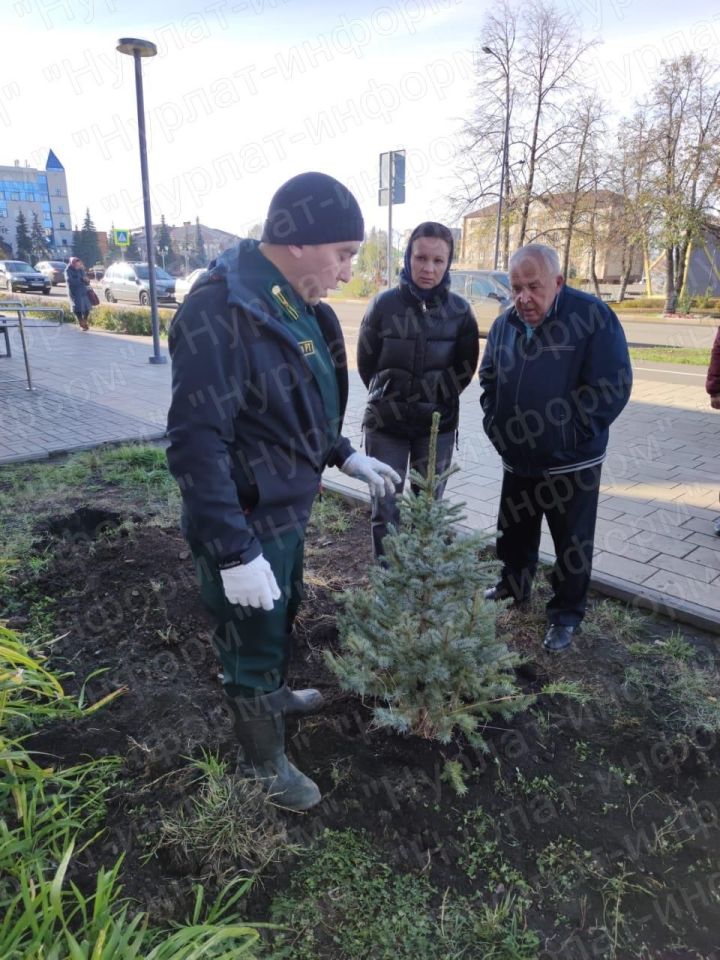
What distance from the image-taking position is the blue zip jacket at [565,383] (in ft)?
9.04

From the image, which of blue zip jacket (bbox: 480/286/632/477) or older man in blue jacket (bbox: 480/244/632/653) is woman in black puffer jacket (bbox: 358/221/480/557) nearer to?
older man in blue jacket (bbox: 480/244/632/653)

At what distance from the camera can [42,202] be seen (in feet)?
236

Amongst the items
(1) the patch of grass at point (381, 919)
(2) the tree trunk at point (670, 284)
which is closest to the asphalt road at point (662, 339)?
(2) the tree trunk at point (670, 284)

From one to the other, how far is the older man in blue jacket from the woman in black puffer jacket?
0.25m

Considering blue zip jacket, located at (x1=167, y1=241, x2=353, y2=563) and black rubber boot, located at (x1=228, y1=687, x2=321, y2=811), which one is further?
black rubber boot, located at (x1=228, y1=687, x2=321, y2=811)

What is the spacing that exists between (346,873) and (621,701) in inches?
54.1

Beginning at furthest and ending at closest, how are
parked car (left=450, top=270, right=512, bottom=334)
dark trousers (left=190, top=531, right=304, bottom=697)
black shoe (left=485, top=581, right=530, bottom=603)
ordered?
parked car (left=450, top=270, right=512, bottom=334)
black shoe (left=485, top=581, right=530, bottom=603)
dark trousers (left=190, top=531, right=304, bottom=697)

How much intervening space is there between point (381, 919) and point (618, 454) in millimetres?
5224

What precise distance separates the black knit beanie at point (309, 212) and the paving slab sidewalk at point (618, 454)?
8.53ft

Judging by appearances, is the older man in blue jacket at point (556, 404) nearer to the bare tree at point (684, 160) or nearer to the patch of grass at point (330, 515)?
the patch of grass at point (330, 515)

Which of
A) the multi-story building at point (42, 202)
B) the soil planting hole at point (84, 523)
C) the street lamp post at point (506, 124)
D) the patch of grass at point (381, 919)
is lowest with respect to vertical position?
the patch of grass at point (381, 919)

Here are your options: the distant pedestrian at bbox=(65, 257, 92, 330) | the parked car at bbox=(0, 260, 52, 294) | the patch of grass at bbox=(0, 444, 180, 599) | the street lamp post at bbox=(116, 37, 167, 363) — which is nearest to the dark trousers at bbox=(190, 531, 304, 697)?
the patch of grass at bbox=(0, 444, 180, 599)

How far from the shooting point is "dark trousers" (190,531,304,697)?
196cm

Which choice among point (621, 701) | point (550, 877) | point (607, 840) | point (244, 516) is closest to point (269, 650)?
point (244, 516)
